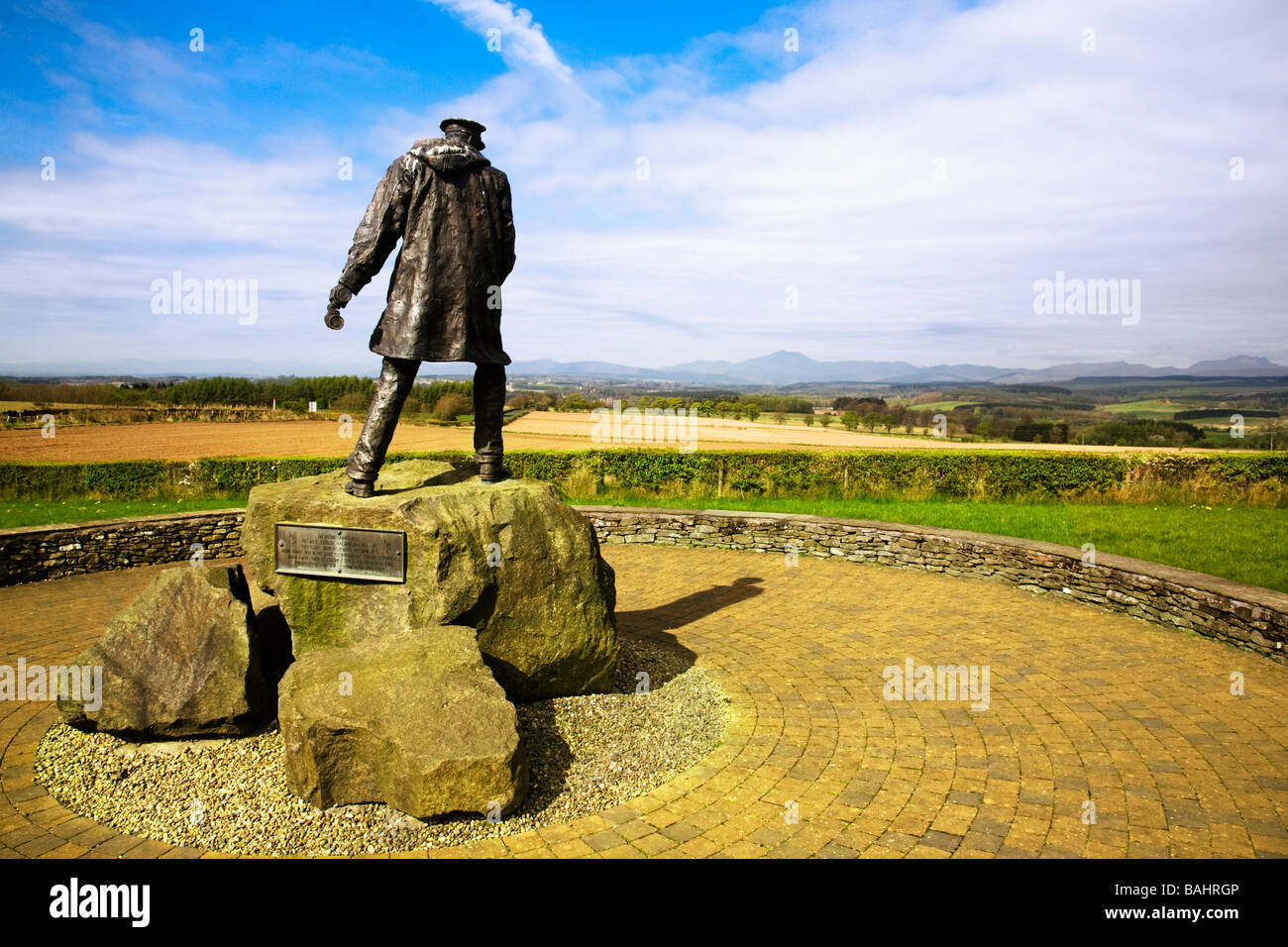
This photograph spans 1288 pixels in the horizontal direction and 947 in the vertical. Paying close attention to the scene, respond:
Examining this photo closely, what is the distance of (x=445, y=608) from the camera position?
5.07 meters

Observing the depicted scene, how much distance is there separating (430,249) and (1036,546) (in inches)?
311

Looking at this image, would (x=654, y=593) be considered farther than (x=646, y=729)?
Yes

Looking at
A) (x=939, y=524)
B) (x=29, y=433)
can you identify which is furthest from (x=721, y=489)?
(x=29, y=433)

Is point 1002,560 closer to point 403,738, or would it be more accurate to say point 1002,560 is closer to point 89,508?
point 403,738

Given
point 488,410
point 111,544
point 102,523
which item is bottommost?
point 111,544

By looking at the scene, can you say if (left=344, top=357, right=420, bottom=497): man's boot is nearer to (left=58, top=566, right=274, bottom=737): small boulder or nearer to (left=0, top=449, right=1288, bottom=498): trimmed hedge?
(left=58, top=566, right=274, bottom=737): small boulder


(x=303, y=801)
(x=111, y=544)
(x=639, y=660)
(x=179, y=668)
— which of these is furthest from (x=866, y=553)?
(x=111, y=544)

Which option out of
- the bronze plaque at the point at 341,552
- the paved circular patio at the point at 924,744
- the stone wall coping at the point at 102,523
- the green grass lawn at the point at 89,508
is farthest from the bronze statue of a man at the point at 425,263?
the green grass lawn at the point at 89,508

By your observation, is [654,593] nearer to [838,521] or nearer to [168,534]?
[838,521]

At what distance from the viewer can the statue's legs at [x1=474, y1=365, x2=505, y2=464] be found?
5914 mm

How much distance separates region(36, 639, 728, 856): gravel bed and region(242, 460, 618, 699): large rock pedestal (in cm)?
34

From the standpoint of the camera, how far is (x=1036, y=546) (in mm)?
9219

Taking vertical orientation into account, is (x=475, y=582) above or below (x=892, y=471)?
below

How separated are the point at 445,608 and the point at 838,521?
288 inches
